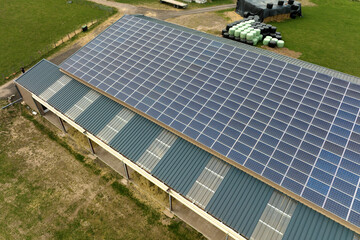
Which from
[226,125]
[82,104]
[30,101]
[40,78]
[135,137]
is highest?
[226,125]

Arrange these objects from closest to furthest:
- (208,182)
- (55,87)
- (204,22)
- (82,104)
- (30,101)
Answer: (208,182) → (82,104) → (55,87) → (30,101) → (204,22)

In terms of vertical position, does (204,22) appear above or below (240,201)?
below

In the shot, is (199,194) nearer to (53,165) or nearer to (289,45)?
(53,165)

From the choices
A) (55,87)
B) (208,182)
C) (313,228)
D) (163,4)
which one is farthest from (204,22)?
(313,228)

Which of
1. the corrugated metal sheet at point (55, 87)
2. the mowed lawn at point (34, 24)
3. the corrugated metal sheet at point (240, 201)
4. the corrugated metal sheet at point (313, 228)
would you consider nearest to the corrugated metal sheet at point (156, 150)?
the corrugated metal sheet at point (240, 201)

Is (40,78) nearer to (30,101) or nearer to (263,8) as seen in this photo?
(30,101)

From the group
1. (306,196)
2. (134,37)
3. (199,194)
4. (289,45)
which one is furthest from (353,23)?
(199,194)

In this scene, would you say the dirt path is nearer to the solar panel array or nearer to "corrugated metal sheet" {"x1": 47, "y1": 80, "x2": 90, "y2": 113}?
the solar panel array

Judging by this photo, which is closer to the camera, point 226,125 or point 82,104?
point 226,125
